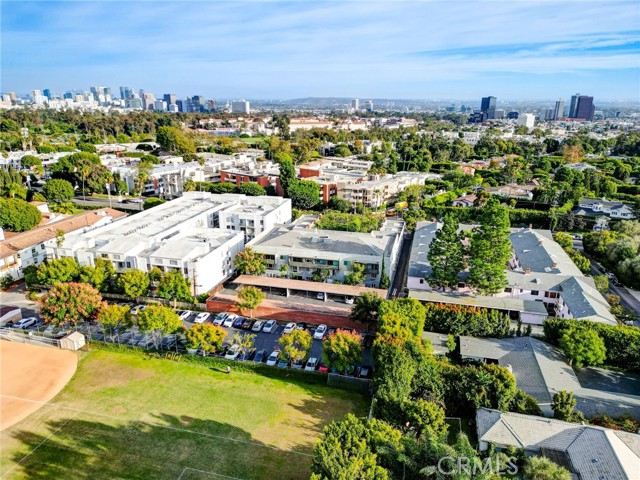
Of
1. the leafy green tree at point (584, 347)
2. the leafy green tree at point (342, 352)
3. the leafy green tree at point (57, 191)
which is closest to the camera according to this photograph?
the leafy green tree at point (342, 352)

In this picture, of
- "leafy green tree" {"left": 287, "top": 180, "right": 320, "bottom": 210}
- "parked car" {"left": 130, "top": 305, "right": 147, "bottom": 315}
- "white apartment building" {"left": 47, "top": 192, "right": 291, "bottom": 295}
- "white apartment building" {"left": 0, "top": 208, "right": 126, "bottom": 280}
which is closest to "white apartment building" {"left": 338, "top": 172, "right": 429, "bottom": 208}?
"leafy green tree" {"left": 287, "top": 180, "right": 320, "bottom": 210}

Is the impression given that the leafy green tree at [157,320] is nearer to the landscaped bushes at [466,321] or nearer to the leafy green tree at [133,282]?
the leafy green tree at [133,282]

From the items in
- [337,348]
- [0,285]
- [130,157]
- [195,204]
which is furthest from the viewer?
[130,157]

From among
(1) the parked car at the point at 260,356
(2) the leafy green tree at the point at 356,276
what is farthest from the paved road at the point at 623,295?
(1) the parked car at the point at 260,356

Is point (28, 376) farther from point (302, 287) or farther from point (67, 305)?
point (302, 287)

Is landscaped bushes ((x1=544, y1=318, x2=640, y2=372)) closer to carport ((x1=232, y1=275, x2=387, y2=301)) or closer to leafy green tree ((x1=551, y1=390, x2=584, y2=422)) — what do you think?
leafy green tree ((x1=551, y1=390, x2=584, y2=422))

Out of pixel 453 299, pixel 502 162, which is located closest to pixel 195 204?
pixel 453 299

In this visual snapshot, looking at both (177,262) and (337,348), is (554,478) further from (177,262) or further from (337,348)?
(177,262)
